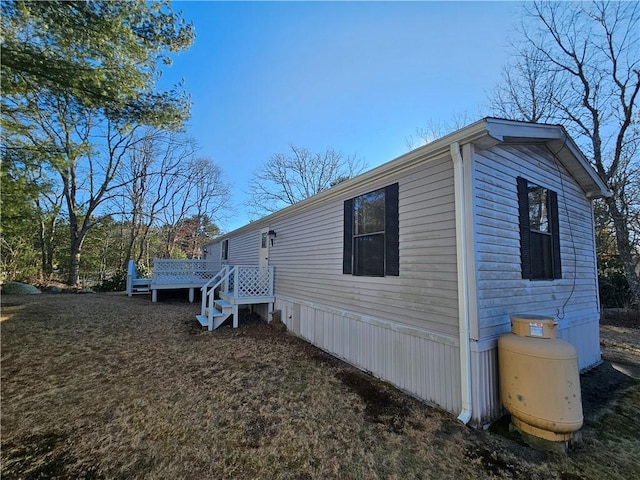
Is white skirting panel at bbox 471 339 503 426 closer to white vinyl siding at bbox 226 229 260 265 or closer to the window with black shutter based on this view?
the window with black shutter

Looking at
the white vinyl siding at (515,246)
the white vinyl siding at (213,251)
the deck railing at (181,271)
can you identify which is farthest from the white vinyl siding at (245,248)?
the white vinyl siding at (515,246)

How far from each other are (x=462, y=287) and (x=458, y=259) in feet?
1.06

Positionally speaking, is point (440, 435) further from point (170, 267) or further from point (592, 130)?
point (592, 130)

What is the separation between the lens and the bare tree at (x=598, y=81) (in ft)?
29.9

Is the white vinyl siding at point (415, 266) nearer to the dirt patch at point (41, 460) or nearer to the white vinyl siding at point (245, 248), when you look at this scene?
the dirt patch at point (41, 460)

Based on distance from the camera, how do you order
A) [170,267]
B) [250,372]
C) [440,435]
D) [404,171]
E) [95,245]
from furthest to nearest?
[95,245] < [170,267] < [250,372] < [404,171] < [440,435]

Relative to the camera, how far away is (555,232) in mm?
4402

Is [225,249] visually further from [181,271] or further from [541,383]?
[541,383]

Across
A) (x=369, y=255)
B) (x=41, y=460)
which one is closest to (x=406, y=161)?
(x=369, y=255)

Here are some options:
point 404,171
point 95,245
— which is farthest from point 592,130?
point 95,245

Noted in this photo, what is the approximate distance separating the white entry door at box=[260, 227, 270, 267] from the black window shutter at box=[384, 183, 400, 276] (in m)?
5.04

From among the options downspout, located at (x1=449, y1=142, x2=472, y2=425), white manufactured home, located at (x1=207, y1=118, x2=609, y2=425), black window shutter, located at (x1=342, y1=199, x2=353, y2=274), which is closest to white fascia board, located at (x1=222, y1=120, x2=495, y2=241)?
white manufactured home, located at (x1=207, y1=118, x2=609, y2=425)

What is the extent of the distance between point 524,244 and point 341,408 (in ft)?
10.8

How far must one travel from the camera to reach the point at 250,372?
4.40 metres
